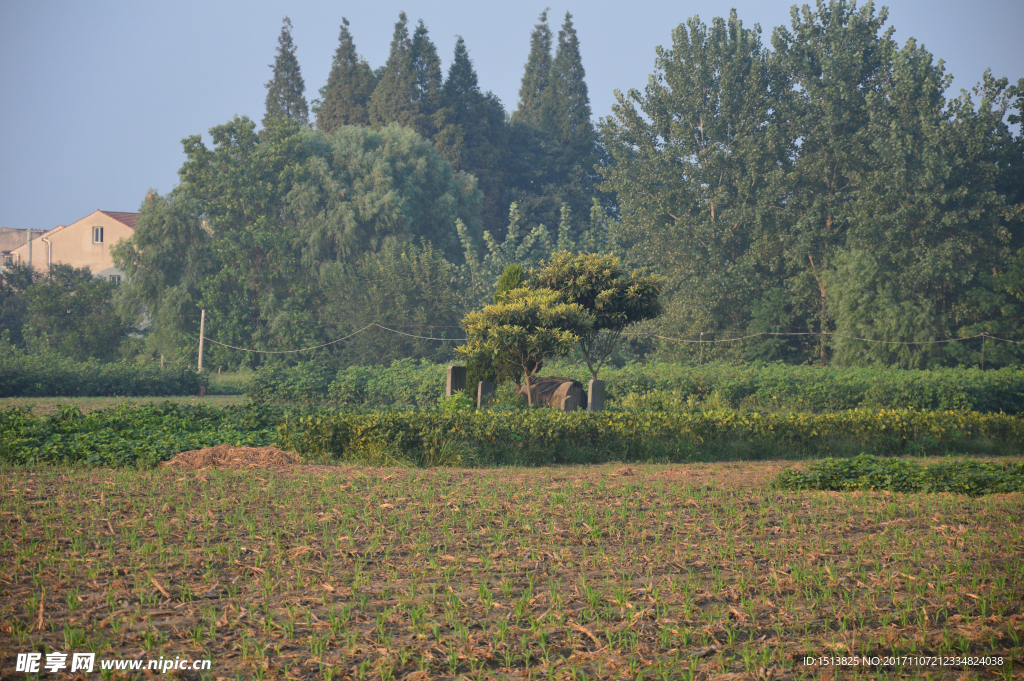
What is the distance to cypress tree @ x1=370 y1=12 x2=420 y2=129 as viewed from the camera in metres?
54.4

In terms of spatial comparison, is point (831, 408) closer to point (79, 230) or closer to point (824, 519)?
point (824, 519)

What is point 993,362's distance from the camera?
115ft

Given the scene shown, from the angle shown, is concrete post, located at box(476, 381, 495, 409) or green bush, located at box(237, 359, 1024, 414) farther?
green bush, located at box(237, 359, 1024, 414)

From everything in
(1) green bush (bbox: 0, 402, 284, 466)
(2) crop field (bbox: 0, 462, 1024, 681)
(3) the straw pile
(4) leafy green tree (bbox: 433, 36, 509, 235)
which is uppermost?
(4) leafy green tree (bbox: 433, 36, 509, 235)

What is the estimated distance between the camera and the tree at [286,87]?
60.8m

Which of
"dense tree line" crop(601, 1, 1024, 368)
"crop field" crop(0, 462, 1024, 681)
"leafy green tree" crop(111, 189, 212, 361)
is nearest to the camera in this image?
"crop field" crop(0, 462, 1024, 681)

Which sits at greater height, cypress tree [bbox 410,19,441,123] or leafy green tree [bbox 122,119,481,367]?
cypress tree [bbox 410,19,441,123]

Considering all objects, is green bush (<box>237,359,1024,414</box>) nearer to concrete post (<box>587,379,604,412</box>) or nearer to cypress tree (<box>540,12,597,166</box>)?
concrete post (<box>587,379,604,412</box>)

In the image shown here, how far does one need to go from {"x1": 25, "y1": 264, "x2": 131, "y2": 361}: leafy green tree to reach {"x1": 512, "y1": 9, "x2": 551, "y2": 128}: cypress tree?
1322 inches

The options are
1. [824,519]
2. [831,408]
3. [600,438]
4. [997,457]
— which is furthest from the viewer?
[831,408]

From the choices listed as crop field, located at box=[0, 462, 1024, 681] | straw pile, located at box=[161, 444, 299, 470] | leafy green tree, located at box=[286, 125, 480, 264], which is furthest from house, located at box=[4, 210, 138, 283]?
crop field, located at box=[0, 462, 1024, 681]

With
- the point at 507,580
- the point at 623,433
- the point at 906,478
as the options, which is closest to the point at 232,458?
the point at 623,433

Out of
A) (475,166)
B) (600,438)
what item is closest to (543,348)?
(600,438)

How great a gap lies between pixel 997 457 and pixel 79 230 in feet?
166
